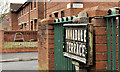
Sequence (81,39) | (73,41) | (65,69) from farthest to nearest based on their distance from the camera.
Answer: (65,69)
(73,41)
(81,39)

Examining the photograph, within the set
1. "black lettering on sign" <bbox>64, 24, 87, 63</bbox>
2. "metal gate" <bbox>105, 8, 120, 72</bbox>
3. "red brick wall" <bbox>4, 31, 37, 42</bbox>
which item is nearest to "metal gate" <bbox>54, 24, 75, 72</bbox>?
"black lettering on sign" <bbox>64, 24, 87, 63</bbox>

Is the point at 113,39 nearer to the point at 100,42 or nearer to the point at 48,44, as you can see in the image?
the point at 100,42

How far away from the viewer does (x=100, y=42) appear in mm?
3299

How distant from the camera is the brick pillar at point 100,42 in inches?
129

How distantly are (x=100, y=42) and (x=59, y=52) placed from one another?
6.43 feet

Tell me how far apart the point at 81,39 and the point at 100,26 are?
→ 0.38 meters

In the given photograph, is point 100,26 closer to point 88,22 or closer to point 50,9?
point 88,22

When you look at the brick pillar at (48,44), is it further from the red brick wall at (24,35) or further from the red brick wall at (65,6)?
the red brick wall at (24,35)

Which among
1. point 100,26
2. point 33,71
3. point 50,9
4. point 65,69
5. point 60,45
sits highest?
point 50,9

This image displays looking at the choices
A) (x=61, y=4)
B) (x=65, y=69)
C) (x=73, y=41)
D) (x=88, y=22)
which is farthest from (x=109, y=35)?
(x=61, y=4)

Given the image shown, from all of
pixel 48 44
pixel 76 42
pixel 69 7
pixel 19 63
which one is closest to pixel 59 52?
pixel 48 44

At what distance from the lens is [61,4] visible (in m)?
17.9

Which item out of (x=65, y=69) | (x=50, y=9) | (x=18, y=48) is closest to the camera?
(x=65, y=69)

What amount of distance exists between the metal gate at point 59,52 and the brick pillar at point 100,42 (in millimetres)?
1354
